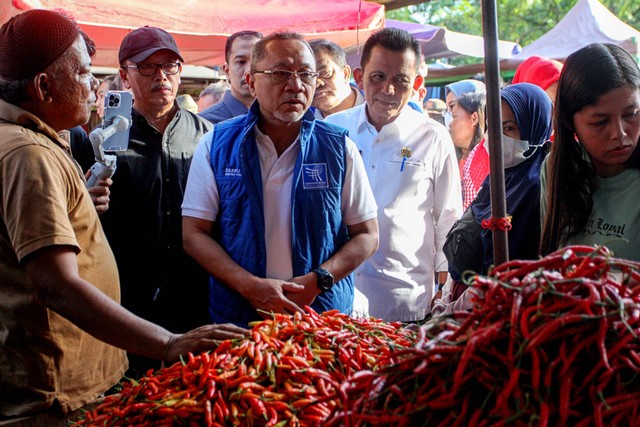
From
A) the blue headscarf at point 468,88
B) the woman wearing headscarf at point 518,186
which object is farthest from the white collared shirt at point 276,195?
the blue headscarf at point 468,88

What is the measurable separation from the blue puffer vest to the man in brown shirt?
0.68m

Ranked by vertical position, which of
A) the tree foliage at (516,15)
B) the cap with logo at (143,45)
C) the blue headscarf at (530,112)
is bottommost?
the blue headscarf at (530,112)

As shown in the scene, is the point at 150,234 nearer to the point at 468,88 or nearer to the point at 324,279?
the point at 324,279

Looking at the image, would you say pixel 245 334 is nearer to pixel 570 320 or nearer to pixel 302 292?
pixel 302 292

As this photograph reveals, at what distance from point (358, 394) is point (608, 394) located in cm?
53

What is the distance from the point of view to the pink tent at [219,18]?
19.5 feet

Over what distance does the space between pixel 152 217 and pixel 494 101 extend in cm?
207

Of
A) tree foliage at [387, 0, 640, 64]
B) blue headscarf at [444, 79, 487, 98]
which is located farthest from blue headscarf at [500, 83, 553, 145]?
tree foliage at [387, 0, 640, 64]

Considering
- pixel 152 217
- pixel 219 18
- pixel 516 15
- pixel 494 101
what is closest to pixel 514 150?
pixel 494 101

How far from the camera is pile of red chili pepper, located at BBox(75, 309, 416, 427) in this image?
70.7 inches

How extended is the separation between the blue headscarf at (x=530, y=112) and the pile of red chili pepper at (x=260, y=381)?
1.33m

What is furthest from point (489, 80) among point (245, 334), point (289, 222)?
point (289, 222)

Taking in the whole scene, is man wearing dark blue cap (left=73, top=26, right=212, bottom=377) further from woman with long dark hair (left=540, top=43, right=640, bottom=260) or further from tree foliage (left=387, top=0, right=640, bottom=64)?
tree foliage (left=387, top=0, right=640, bottom=64)

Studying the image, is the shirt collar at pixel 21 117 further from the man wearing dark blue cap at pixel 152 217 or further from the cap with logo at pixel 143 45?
the cap with logo at pixel 143 45
